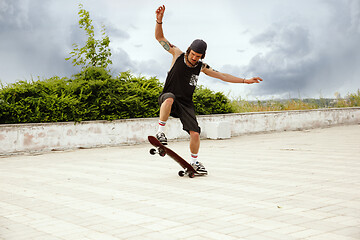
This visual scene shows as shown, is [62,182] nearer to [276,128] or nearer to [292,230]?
[292,230]

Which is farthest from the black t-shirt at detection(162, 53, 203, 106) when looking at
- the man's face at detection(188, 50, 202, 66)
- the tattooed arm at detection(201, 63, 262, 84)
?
the tattooed arm at detection(201, 63, 262, 84)

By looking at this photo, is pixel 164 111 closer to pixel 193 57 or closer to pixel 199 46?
pixel 193 57

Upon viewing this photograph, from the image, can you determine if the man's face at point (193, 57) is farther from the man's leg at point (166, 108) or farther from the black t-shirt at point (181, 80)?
the man's leg at point (166, 108)

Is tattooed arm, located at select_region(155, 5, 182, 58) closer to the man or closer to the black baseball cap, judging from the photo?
the man

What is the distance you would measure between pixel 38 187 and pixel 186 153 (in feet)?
17.2

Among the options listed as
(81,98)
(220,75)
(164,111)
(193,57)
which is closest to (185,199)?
(164,111)

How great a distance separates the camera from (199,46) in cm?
731

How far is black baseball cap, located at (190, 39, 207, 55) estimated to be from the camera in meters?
7.30

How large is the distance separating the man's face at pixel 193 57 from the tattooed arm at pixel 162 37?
1.03 ft

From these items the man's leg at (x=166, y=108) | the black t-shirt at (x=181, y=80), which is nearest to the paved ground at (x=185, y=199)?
the man's leg at (x=166, y=108)

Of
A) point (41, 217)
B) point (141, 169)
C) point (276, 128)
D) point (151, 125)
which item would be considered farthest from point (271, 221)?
point (276, 128)

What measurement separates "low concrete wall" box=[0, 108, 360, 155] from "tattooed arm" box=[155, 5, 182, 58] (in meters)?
6.74

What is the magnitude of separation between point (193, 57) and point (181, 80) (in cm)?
46

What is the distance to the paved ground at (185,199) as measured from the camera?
4234 mm
